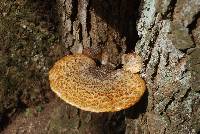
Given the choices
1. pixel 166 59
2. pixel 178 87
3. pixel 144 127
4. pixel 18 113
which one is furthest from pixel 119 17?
pixel 18 113

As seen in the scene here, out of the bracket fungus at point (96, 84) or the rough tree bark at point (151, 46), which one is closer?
the rough tree bark at point (151, 46)

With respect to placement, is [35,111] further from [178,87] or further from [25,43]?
[178,87]

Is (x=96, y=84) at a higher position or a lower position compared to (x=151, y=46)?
lower

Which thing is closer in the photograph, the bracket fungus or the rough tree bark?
the rough tree bark
